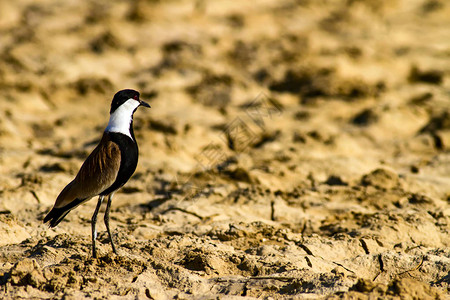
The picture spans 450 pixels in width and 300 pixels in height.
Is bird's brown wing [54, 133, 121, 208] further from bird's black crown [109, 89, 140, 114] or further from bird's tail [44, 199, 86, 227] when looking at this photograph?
bird's black crown [109, 89, 140, 114]

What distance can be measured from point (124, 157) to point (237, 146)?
2834mm

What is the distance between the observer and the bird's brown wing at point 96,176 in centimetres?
352

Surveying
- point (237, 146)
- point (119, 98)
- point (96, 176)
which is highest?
point (119, 98)

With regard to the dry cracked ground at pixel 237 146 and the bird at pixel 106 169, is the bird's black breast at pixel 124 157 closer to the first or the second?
the bird at pixel 106 169

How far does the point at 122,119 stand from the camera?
3.66 metres

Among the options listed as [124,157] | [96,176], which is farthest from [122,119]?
[96,176]

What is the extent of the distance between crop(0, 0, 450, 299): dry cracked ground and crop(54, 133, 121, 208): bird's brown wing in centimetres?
38

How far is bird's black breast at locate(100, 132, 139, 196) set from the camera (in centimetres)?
356

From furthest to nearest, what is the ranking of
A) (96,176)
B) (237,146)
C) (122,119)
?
(237,146), (122,119), (96,176)

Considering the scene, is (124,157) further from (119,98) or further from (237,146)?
(237,146)

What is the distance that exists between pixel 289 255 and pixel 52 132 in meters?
4.11

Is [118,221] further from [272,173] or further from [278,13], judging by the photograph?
[278,13]

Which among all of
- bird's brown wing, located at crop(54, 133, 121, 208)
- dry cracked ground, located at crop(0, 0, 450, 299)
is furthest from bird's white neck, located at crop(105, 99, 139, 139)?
dry cracked ground, located at crop(0, 0, 450, 299)

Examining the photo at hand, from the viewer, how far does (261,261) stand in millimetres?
3516
